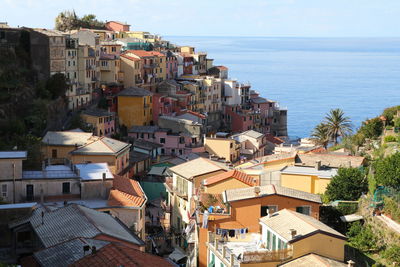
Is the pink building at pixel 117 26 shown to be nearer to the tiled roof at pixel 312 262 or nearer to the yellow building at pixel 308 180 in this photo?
the yellow building at pixel 308 180

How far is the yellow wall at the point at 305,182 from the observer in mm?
34781

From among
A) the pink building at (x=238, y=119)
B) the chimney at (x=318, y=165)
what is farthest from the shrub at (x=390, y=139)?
the pink building at (x=238, y=119)

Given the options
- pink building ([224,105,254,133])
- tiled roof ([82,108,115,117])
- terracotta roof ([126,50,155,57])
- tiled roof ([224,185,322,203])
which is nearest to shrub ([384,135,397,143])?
tiled roof ([224,185,322,203])

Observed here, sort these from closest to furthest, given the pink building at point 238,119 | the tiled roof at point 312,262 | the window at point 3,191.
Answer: the tiled roof at point 312,262, the window at point 3,191, the pink building at point 238,119

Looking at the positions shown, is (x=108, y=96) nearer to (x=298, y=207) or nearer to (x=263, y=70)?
(x=298, y=207)

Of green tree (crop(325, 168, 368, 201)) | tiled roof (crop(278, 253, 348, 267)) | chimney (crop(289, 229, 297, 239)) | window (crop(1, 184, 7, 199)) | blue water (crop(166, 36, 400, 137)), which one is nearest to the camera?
tiled roof (crop(278, 253, 348, 267))

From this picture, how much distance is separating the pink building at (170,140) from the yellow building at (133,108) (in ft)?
9.37

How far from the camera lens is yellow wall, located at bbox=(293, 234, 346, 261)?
2313 centimetres

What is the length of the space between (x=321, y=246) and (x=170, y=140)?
37.8 m

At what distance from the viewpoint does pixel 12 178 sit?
31641 millimetres

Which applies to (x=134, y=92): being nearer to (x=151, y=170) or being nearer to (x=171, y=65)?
(x=171, y=65)

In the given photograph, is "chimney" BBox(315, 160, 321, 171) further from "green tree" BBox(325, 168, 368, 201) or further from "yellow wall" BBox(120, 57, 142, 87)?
"yellow wall" BBox(120, 57, 142, 87)

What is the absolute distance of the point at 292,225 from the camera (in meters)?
24.4

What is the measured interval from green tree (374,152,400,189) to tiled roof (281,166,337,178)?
4214 millimetres
